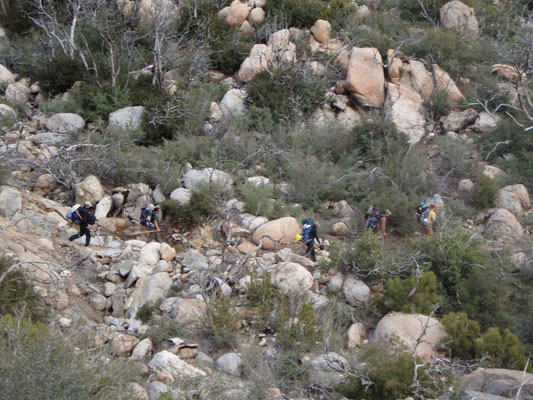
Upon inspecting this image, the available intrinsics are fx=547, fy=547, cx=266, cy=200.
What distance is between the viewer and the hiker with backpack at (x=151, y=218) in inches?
387

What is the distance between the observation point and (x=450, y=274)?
920 cm

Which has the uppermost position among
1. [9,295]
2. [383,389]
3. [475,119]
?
[9,295]

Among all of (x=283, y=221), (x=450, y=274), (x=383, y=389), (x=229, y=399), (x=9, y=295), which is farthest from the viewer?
(x=283, y=221)

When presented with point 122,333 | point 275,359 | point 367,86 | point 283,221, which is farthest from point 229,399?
point 367,86

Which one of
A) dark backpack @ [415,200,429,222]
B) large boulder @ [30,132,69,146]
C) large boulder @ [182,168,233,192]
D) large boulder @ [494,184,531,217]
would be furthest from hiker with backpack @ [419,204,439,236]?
large boulder @ [30,132,69,146]

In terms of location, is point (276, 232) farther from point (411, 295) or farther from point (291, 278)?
point (411, 295)

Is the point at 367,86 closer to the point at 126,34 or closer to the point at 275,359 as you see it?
the point at 126,34

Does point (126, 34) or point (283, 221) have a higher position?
point (126, 34)

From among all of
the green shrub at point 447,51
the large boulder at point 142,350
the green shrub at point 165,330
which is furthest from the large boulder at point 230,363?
the green shrub at point 447,51

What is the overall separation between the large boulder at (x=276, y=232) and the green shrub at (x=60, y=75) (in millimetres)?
8069

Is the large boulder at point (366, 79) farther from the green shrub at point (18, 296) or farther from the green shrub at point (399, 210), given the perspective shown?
the green shrub at point (18, 296)

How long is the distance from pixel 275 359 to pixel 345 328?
63.7 inches

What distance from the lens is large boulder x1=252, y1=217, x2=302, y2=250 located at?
9.75 meters

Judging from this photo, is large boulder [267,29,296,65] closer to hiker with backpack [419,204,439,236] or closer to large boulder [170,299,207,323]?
hiker with backpack [419,204,439,236]
